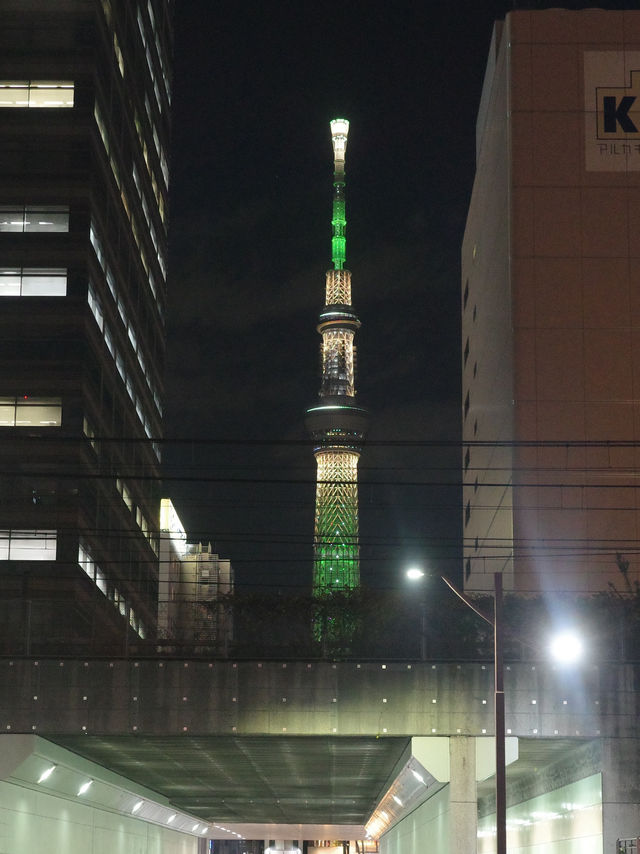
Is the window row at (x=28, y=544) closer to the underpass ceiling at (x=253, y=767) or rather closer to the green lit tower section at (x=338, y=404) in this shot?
the underpass ceiling at (x=253, y=767)

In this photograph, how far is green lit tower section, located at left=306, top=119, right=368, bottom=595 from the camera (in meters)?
155

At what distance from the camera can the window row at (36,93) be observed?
80.4 m

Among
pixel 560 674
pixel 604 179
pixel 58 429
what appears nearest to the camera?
pixel 560 674

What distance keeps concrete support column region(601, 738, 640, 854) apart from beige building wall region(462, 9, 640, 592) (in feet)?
98.5

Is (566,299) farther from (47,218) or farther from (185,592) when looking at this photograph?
(185,592)

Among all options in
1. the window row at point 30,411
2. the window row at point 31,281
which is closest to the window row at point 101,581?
the window row at point 30,411

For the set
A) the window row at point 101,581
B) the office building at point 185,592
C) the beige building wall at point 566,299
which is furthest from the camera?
the window row at point 101,581

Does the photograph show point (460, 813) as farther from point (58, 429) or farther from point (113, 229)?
point (113, 229)

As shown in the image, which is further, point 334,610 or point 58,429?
point 58,429

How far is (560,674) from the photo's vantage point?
33.0 m

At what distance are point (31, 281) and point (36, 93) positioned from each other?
11572 millimetres

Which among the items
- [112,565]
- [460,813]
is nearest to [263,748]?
[460,813]

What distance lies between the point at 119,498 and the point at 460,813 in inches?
2183

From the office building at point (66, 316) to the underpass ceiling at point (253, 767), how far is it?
14384 millimetres
